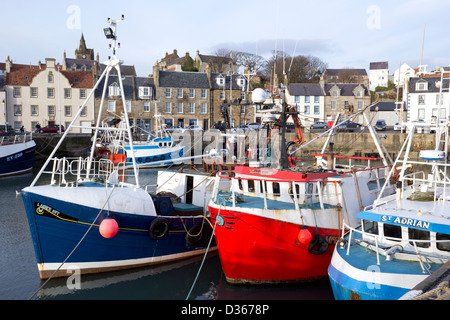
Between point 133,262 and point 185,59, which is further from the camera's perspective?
point 185,59

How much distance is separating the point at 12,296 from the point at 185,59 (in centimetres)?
7277

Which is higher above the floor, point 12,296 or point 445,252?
point 445,252

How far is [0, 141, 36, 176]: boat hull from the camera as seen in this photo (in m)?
31.9

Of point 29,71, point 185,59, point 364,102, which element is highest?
point 185,59

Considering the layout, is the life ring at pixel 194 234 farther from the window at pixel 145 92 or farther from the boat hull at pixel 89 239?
the window at pixel 145 92

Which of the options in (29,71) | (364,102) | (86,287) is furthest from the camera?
(364,102)

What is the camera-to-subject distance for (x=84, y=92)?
178 feet

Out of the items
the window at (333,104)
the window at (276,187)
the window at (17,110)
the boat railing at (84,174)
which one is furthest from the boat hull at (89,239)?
the window at (333,104)

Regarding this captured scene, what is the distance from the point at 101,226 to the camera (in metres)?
11.6

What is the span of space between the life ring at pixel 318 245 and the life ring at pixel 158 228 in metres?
4.64

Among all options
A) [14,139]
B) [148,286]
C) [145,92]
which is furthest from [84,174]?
[145,92]

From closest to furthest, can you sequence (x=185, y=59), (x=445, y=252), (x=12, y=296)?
(x=445, y=252)
(x=12, y=296)
(x=185, y=59)
